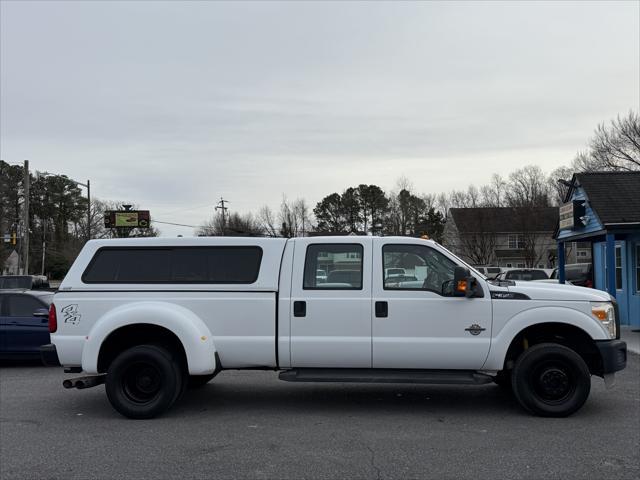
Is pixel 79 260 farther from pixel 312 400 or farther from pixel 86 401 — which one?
pixel 312 400

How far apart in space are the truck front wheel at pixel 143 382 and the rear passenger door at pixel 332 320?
1390 mm

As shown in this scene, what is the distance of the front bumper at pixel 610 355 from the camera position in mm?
6816

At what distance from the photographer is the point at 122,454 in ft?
18.8

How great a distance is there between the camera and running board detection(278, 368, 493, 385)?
22.6ft

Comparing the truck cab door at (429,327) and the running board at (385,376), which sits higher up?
the truck cab door at (429,327)

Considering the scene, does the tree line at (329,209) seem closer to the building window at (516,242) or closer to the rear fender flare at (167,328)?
the building window at (516,242)

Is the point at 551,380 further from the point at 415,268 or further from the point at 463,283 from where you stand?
the point at 415,268

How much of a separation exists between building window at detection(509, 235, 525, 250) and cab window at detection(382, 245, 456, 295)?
44772 millimetres

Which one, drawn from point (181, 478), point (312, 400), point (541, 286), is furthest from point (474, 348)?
point (181, 478)

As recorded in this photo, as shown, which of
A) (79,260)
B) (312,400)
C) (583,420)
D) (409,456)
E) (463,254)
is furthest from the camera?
(463,254)

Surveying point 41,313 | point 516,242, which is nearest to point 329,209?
point 516,242

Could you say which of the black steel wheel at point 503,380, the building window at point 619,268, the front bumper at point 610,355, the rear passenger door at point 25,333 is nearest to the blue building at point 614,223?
the building window at point 619,268

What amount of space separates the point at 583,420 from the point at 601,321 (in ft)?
3.64

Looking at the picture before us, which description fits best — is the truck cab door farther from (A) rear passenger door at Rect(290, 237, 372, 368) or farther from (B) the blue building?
(B) the blue building
